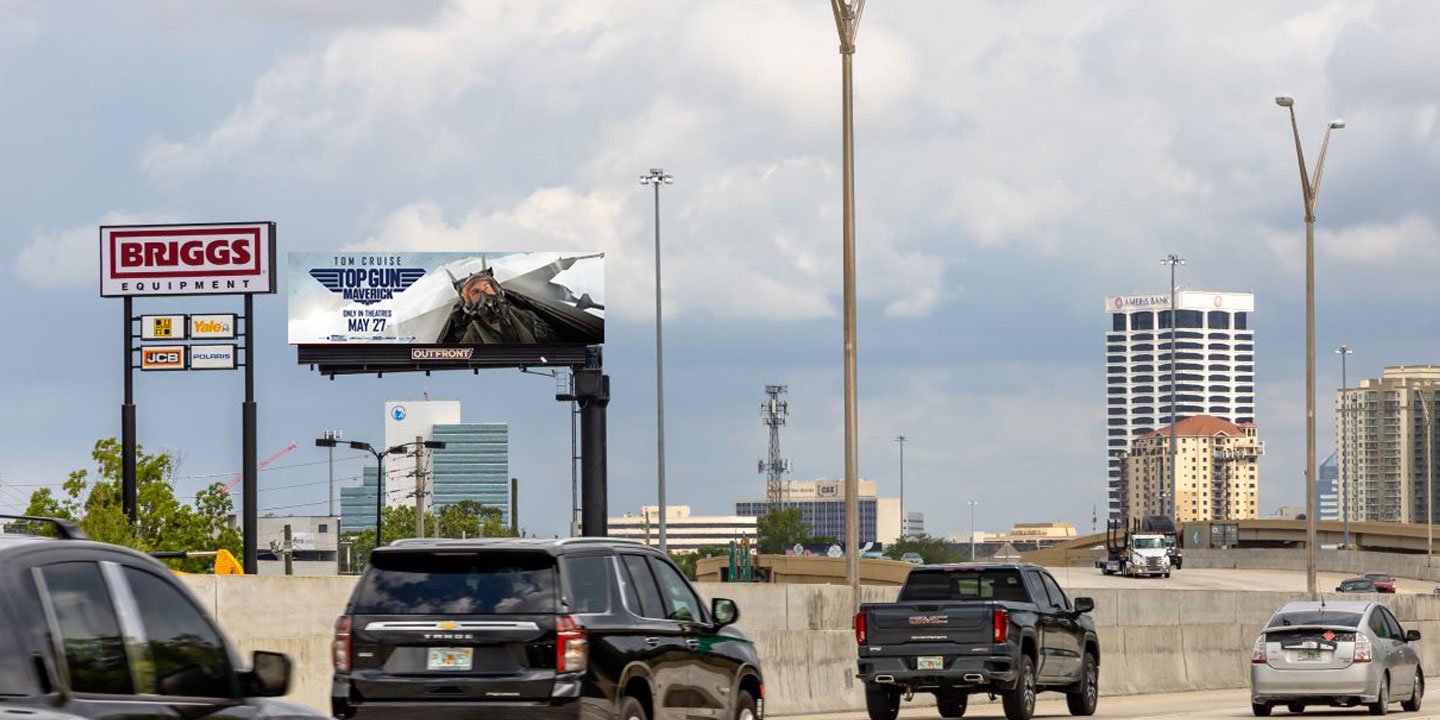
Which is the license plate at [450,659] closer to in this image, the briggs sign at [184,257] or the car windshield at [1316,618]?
the car windshield at [1316,618]

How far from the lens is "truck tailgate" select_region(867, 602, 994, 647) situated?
77.5ft

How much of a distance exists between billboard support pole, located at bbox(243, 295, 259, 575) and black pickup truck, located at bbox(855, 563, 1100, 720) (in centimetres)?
3567

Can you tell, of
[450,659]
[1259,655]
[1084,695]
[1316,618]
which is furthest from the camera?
[1316,618]

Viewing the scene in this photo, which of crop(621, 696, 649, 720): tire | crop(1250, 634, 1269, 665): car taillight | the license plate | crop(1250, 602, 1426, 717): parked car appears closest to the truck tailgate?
crop(1250, 602, 1426, 717): parked car

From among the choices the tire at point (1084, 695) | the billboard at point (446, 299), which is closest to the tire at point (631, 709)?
the tire at point (1084, 695)

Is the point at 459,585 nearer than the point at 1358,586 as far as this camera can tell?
Yes

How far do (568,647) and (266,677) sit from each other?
19.1ft

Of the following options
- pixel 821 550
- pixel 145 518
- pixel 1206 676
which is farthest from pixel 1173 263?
pixel 1206 676

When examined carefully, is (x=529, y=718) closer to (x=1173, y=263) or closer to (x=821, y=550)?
(x=1173, y=263)

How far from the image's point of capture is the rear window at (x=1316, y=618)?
1076 inches

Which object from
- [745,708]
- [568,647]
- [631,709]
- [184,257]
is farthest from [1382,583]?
[568,647]

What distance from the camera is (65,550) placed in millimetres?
6781

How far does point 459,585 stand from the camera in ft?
45.4

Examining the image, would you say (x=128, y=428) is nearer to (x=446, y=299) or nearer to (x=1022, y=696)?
(x=446, y=299)
